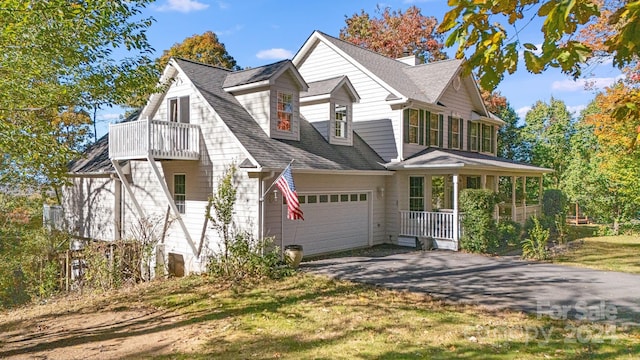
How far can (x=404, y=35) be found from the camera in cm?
3212

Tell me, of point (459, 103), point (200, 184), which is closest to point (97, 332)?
point (200, 184)

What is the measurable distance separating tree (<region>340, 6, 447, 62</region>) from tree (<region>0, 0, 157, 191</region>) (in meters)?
24.2

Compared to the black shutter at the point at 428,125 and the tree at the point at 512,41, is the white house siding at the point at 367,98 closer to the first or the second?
the black shutter at the point at 428,125

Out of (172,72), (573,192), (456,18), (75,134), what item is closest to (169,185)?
(172,72)

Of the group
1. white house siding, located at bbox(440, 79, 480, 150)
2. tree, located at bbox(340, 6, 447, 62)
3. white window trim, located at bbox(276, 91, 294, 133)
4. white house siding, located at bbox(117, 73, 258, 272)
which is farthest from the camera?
tree, located at bbox(340, 6, 447, 62)

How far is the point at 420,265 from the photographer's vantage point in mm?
12734

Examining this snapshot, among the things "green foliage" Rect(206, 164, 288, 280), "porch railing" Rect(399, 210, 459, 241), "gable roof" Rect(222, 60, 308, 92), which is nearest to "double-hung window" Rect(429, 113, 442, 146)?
"porch railing" Rect(399, 210, 459, 241)

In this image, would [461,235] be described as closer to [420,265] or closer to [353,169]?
[420,265]

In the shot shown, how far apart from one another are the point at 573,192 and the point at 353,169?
19.6 metres

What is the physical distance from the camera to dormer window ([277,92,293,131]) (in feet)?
47.1

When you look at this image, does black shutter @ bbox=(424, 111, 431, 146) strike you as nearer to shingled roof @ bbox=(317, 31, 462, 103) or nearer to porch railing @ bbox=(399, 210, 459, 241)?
shingled roof @ bbox=(317, 31, 462, 103)

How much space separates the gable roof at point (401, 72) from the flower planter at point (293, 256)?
7.81 m

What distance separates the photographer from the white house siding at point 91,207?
55.2ft

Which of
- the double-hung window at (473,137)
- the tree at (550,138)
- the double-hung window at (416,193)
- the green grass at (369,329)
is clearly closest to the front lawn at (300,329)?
the green grass at (369,329)
